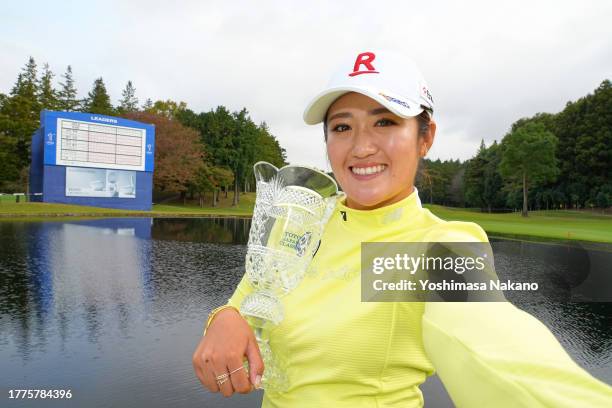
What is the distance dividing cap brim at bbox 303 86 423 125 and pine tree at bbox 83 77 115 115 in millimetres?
78418

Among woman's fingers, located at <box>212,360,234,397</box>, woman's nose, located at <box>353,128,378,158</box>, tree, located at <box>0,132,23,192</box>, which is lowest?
woman's fingers, located at <box>212,360,234,397</box>

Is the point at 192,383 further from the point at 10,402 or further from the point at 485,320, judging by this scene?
the point at 485,320

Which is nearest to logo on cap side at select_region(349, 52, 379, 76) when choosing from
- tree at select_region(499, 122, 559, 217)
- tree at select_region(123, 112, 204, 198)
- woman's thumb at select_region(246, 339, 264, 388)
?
woman's thumb at select_region(246, 339, 264, 388)

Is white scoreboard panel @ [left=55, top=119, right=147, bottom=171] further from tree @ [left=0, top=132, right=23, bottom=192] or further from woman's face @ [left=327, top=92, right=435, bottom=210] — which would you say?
woman's face @ [left=327, top=92, right=435, bottom=210]

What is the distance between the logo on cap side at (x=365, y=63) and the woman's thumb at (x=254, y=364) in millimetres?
912

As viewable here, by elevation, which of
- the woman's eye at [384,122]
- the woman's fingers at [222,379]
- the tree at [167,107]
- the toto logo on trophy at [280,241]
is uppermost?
the tree at [167,107]

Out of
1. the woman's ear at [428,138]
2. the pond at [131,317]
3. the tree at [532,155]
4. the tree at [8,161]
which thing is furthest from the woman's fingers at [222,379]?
the tree at [8,161]

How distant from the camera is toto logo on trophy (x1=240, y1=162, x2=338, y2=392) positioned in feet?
4.72

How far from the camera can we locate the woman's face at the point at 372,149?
143 cm

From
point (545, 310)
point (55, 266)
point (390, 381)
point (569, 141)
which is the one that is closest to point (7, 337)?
point (55, 266)

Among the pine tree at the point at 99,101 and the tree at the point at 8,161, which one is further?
the pine tree at the point at 99,101

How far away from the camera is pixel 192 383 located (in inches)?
197

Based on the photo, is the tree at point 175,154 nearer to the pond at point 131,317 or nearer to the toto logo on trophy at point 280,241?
the pond at point 131,317

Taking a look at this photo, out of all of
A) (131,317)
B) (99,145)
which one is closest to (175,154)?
(99,145)
